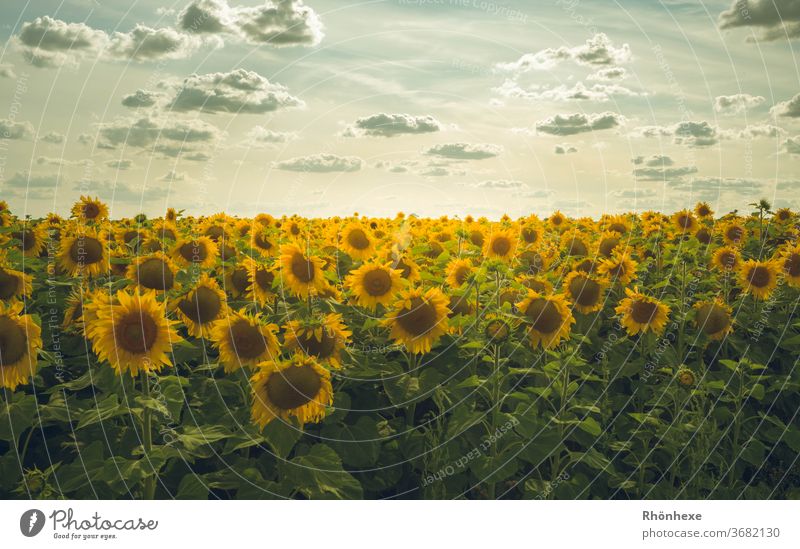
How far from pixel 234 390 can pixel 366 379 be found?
3.36 ft

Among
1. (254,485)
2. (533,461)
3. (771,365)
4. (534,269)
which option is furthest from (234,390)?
(771,365)

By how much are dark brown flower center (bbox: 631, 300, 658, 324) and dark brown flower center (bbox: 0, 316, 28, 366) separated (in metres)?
5.37

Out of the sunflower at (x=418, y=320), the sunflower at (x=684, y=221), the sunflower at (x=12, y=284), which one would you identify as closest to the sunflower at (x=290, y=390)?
the sunflower at (x=418, y=320)

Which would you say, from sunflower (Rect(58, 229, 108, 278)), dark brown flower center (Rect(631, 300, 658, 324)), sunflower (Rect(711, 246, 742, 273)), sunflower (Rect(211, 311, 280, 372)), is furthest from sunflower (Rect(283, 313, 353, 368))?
sunflower (Rect(711, 246, 742, 273))

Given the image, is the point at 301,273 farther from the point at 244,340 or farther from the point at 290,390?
the point at 290,390

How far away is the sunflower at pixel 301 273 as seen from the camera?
5.39 metres

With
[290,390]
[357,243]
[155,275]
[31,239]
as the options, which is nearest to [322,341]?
[290,390]

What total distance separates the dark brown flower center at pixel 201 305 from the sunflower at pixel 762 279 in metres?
6.32

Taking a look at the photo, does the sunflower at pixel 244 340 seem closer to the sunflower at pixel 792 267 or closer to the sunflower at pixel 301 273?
the sunflower at pixel 301 273

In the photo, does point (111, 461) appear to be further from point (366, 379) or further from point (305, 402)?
point (366, 379)

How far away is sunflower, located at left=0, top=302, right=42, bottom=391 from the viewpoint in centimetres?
411

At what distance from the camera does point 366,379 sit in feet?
16.3

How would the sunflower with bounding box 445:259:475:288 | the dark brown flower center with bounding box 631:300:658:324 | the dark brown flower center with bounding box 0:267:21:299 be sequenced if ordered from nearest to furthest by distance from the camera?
the dark brown flower center with bounding box 0:267:21:299
the dark brown flower center with bounding box 631:300:658:324
the sunflower with bounding box 445:259:475:288
